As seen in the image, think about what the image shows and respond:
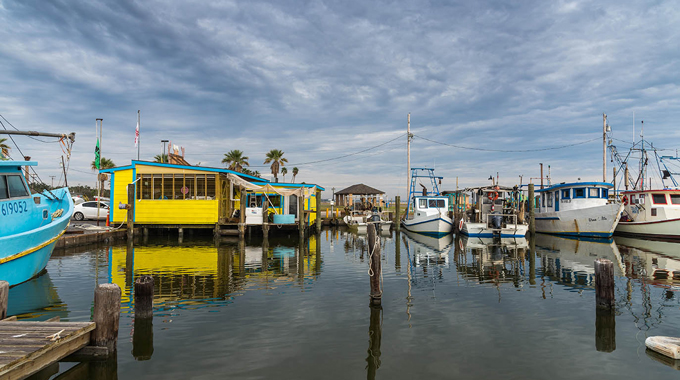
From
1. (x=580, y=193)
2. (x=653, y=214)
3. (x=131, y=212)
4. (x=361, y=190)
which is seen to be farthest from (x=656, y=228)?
(x=131, y=212)

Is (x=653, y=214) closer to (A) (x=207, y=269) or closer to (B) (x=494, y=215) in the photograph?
(B) (x=494, y=215)

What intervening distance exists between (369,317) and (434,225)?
66.0ft

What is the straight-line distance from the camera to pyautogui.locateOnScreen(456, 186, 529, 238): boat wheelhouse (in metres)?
24.8

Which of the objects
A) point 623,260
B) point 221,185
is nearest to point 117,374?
point 623,260

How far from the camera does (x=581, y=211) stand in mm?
26016

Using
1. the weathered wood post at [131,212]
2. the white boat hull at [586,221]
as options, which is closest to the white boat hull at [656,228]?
the white boat hull at [586,221]

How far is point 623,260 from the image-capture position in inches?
662

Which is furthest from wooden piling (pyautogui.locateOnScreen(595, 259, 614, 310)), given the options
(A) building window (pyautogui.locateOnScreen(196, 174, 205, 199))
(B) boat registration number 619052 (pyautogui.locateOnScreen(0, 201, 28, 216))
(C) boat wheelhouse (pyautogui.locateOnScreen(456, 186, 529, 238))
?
(A) building window (pyautogui.locateOnScreen(196, 174, 205, 199))

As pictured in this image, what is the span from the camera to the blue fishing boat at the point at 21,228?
389 inches

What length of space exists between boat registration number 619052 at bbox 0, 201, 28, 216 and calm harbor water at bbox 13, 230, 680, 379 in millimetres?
2156

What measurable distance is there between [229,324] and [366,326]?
2.87m

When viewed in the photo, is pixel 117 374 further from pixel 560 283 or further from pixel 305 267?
pixel 560 283

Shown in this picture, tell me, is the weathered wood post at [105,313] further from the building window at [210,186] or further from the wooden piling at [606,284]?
the building window at [210,186]

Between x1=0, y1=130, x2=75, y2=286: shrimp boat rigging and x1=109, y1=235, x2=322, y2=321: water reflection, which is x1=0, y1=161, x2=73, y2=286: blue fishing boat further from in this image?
A: x1=109, y1=235, x2=322, y2=321: water reflection
